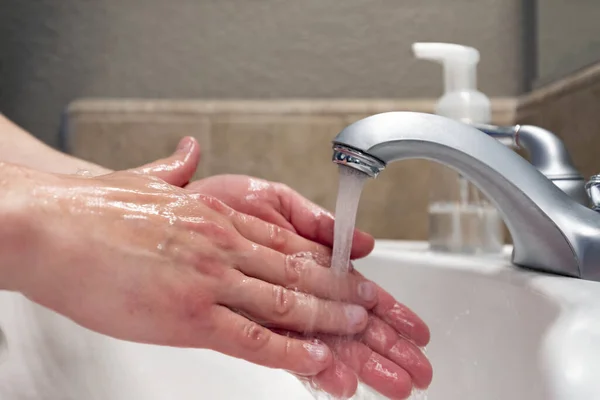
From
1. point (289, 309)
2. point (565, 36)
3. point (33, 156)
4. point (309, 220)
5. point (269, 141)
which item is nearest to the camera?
point (289, 309)

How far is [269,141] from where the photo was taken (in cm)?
95

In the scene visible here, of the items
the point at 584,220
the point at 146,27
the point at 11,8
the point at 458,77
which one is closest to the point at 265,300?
the point at 584,220

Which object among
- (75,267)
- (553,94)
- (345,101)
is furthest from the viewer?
(345,101)

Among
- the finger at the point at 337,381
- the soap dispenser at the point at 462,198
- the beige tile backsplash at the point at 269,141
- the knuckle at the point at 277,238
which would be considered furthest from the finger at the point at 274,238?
the beige tile backsplash at the point at 269,141

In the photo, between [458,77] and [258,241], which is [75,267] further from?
[458,77]

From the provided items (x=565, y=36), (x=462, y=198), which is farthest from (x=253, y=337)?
(x=565, y=36)

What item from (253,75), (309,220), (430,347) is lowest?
(430,347)

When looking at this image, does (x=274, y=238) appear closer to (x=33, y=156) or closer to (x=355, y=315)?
(x=355, y=315)

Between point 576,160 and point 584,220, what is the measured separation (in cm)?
33

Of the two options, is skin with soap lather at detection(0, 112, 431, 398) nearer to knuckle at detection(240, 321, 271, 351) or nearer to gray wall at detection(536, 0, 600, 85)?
knuckle at detection(240, 321, 271, 351)

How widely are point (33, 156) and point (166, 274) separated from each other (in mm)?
382

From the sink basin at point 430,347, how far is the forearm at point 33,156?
0.17 metres

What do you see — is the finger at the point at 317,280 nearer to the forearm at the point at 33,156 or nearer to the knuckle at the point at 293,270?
the knuckle at the point at 293,270

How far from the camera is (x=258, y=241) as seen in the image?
51 cm
